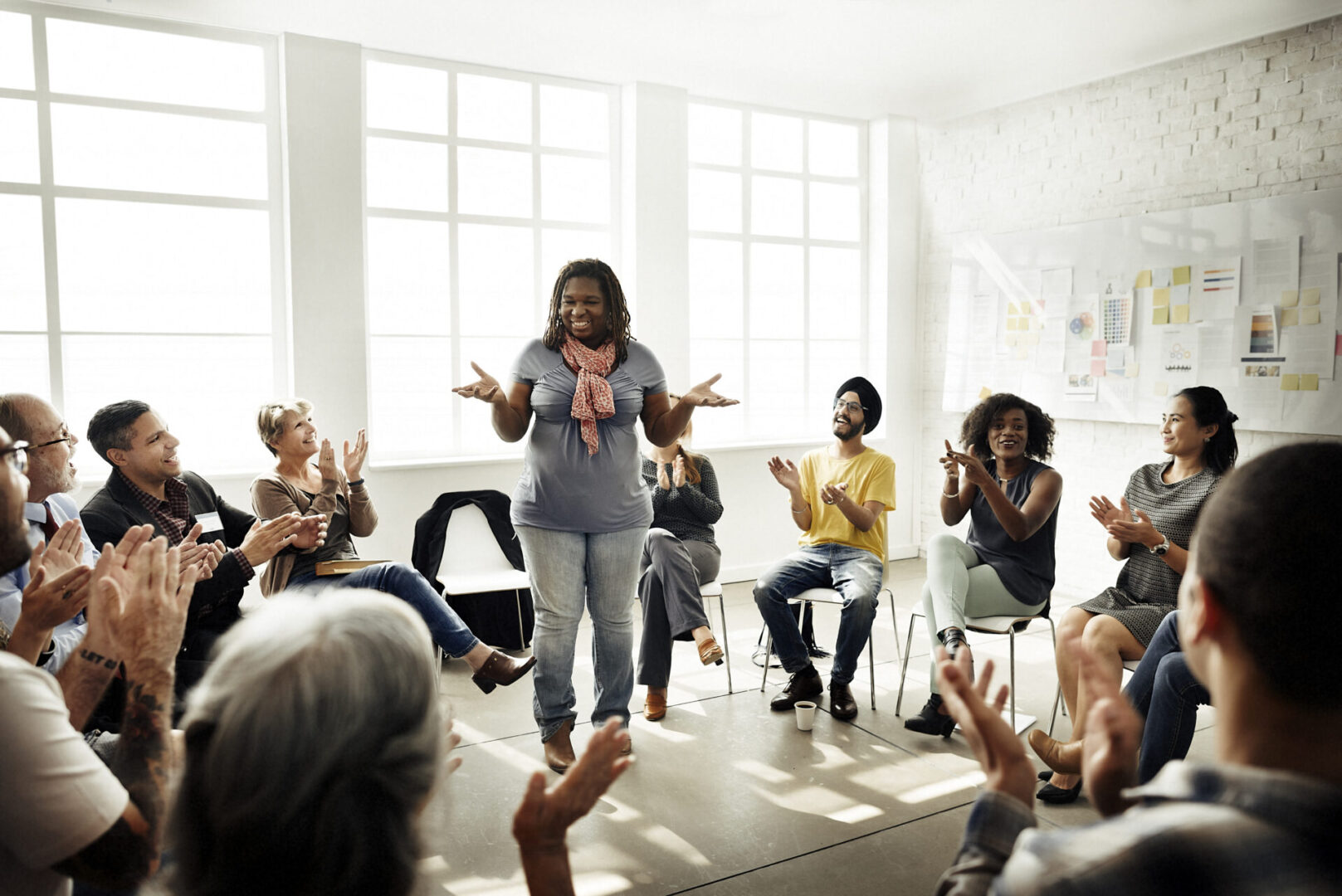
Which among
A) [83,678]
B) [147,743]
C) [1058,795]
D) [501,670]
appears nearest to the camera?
[147,743]

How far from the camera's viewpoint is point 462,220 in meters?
5.29

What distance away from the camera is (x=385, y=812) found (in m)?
0.96

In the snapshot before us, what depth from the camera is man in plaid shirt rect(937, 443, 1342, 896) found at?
81 cm

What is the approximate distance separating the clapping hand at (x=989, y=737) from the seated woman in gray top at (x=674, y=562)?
2.29 metres

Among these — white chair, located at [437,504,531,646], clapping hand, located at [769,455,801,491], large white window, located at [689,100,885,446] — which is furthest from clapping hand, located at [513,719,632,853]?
large white window, located at [689,100,885,446]

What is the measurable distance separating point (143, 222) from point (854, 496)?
3635 millimetres

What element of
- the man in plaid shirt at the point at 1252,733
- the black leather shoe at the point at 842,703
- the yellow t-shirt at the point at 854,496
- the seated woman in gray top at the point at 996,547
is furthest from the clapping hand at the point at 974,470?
the man in plaid shirt at the point at 1252,733

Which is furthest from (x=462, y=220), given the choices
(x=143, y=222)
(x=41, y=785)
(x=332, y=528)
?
(x=41, y=785)

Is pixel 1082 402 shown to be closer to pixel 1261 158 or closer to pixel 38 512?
pixel 1261 158

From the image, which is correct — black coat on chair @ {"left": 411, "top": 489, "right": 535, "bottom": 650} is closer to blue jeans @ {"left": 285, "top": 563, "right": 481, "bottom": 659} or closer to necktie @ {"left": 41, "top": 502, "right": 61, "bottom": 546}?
blue jeans @ {"left": 285, "top": 563, "right": 481, "bottom": 659}

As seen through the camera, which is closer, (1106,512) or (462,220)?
(1106,512)

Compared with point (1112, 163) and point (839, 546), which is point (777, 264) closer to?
point (1112, 163)

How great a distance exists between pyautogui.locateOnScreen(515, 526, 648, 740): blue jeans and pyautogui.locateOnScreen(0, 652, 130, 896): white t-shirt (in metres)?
1.97

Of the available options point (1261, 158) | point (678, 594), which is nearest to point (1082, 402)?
point (1261, 158)
